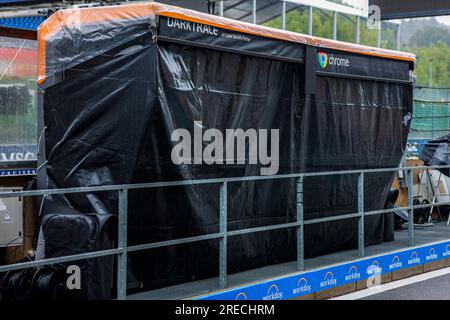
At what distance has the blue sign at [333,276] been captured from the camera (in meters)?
7.66

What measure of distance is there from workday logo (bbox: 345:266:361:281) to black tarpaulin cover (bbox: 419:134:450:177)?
4.91m

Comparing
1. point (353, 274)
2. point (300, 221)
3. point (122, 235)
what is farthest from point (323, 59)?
point (122, 235)

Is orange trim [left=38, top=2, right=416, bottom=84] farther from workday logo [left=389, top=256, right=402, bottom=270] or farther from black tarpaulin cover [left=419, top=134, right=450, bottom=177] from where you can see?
black tarpaulin cover [left=419, top=134, right=450, bottom=177]

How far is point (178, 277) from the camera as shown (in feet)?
25.8

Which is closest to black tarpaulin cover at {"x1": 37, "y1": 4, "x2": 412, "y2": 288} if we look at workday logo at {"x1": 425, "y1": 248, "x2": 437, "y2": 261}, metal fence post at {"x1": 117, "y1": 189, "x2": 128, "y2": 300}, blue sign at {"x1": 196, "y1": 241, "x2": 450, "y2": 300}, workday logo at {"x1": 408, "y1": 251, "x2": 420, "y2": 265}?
blue sign at {"x1": 196, "y1": 241, "x2": 450, "y2": 300}

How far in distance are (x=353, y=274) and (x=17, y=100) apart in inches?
167

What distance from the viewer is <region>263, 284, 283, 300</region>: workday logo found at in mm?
7883

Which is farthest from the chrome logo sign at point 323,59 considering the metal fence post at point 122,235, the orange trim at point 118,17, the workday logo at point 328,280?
the metal fence post at point 122,235

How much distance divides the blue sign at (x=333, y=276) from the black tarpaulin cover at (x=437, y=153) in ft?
8.90

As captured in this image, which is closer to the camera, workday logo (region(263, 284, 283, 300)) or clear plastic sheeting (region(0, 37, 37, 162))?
workday logo (region(263, 284, 283, 300))

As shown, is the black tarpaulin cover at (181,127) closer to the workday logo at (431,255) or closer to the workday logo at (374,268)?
the workday logo at (374,268)

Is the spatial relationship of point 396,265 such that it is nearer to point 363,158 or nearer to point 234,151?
point 363,158

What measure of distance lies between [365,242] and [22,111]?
4.73 metres

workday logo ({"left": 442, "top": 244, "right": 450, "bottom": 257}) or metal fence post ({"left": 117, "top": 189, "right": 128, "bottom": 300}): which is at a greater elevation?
metal fence post ({"left": 117, "top": 189, "right": 128, "bottom": 300})
